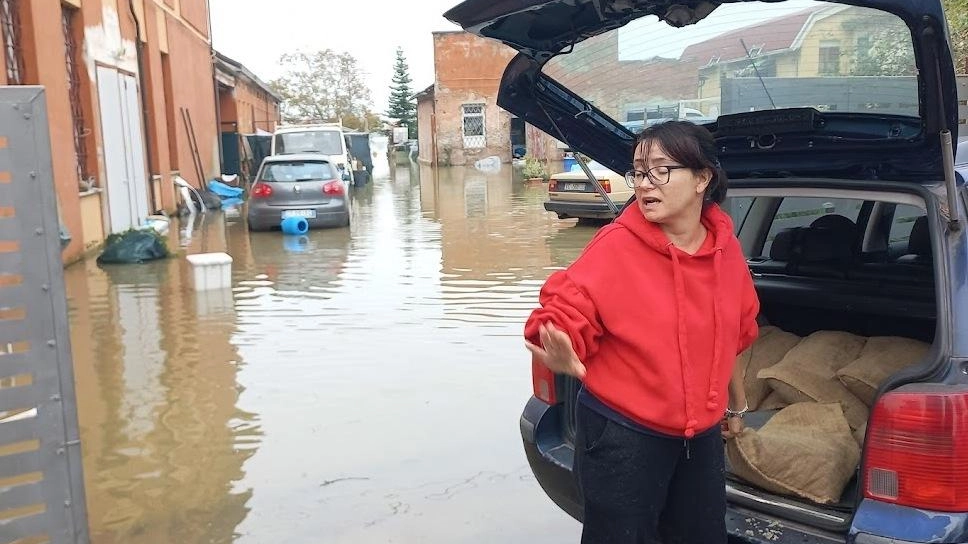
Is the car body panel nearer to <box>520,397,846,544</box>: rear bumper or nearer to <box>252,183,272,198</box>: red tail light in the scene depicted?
<box>520,397,846,544</box>: rear bumper

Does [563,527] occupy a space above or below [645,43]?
below

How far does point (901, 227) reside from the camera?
179 inches

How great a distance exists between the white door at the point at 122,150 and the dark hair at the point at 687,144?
12.2 meters

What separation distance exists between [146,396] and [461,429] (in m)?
2.19

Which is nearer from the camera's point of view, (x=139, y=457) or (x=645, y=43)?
(x=645, y=43)

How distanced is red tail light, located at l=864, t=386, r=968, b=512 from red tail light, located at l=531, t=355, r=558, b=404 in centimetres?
123

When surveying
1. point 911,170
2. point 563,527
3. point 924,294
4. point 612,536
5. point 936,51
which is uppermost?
point 936,51

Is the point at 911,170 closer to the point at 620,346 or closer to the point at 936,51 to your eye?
the point at 936,51

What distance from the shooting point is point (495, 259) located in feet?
36.6

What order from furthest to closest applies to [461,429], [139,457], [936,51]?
1. [461,429]
2. [139,457]
3. [936,51]

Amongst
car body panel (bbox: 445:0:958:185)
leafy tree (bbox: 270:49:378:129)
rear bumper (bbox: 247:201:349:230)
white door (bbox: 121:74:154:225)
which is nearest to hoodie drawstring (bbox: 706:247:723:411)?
car body panel (bbox: 445:0:958:185)

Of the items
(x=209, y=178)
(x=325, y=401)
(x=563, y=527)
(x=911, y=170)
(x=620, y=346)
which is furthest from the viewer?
(x=209, y=178)

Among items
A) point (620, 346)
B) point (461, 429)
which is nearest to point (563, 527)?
point (461, 429)

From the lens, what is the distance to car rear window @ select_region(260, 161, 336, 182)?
14273 mm
